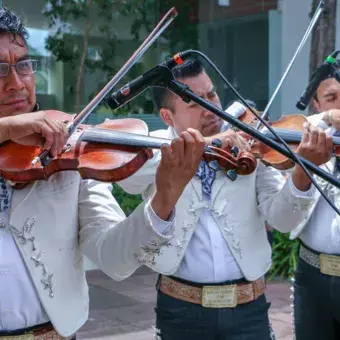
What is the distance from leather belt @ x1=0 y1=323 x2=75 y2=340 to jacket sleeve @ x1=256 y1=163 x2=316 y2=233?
40.9 inches

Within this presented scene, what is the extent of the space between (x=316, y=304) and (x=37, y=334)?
1614 millimetres

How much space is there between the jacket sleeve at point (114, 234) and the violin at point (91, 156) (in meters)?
0.13

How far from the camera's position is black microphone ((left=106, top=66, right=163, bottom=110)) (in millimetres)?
2000

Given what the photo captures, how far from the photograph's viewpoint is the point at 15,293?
6.43 feet

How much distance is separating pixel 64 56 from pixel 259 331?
5396 mm

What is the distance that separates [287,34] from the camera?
841 cm

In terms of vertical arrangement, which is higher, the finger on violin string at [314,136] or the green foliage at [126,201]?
the finger on violin string at [314,136]

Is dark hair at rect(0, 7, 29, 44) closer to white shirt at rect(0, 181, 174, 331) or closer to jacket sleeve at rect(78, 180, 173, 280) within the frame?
jacket sleeve at rect(78, 180, 173, 280)

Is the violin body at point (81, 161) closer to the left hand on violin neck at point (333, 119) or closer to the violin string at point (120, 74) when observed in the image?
the violin string at point (120, 74)

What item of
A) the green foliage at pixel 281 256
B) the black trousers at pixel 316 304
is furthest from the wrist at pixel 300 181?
the green foliage at pixel 281 256

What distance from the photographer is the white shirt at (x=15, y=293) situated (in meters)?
1.95

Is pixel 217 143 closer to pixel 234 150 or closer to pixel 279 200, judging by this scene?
pixel 234 150

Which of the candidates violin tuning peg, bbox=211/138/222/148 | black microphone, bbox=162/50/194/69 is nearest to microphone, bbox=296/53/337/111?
violin tuning peg, bbox=211/138/222/148

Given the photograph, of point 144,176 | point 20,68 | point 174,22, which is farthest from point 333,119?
point 174,22
